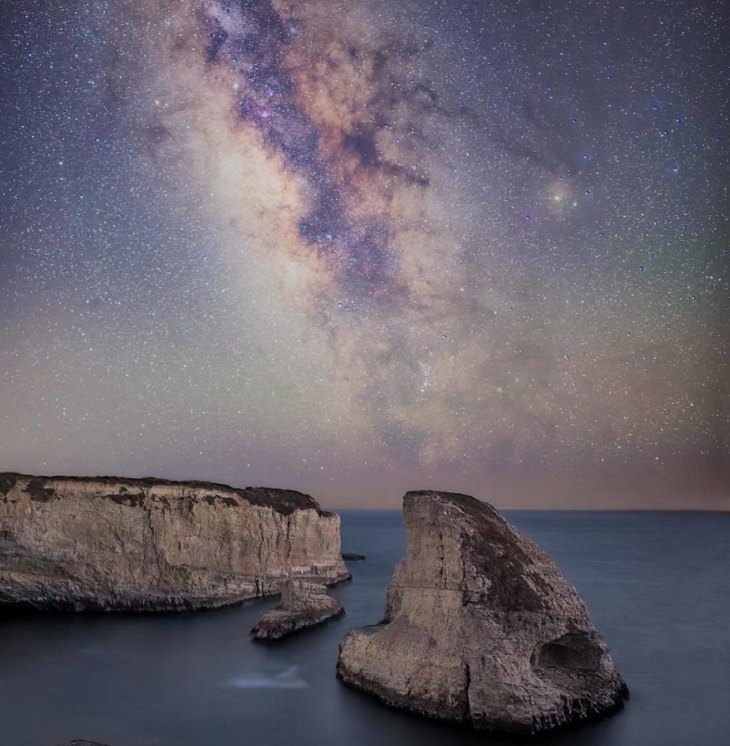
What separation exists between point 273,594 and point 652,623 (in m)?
25.4

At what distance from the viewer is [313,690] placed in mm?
22672

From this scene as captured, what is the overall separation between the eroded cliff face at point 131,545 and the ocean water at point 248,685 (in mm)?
2345

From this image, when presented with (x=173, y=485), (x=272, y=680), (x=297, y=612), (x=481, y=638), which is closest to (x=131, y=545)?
(x=173, y=485)

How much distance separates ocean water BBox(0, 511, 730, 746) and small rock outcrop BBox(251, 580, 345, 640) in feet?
2.42

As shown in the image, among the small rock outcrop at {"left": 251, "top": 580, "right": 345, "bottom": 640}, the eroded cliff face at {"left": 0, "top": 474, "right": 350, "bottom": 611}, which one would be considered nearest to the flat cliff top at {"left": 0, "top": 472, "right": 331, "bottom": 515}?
the eroded cliff face at {"left": 0, "top": 474, "right": 350, "bottom": 611}

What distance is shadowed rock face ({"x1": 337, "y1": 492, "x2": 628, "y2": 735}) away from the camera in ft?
58.1

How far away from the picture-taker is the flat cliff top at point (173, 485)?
41656mm

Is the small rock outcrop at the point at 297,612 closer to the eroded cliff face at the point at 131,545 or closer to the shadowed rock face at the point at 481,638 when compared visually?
the eroded cliff face at the point at 131,545

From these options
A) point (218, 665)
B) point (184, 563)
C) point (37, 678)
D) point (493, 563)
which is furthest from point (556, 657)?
point (184, 563)

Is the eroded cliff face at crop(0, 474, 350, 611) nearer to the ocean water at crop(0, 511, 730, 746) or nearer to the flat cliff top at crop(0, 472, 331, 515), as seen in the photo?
the flat cliff top at crop(0, 472, 331, 515)

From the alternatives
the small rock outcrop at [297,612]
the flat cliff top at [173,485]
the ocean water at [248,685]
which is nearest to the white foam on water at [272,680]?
the ocean water at [248,685]

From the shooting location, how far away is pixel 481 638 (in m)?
18.3

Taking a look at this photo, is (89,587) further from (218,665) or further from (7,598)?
(218,665)

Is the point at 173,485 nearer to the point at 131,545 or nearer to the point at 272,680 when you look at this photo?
the point at 131,545
